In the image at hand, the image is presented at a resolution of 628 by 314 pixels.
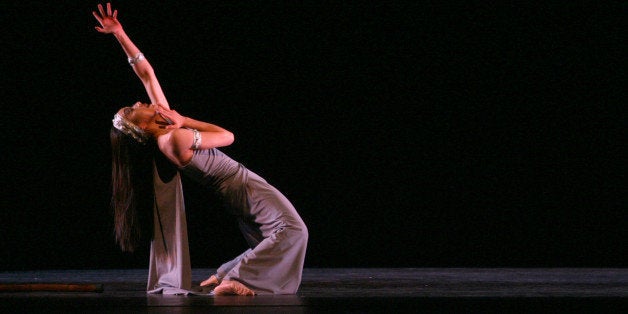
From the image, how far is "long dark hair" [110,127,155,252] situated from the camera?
3.32 meters

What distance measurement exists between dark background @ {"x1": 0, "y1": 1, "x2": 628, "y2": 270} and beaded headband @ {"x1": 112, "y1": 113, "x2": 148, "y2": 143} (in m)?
2.21

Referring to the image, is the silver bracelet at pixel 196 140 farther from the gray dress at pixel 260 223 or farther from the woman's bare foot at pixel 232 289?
the woman's bare foot at pixel 232 289

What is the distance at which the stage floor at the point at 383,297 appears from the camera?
255 centimetres

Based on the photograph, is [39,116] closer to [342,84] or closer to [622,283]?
[342,84]

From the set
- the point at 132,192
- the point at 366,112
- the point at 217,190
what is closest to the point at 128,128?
the point at 132,192

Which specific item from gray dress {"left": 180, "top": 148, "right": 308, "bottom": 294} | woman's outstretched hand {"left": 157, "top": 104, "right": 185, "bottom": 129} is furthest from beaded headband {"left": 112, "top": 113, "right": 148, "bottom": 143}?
gray dress {"left": 180, "top": 148, "right": 308, "bottom": 294}

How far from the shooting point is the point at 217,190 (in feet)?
11.2

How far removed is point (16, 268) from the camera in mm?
5609

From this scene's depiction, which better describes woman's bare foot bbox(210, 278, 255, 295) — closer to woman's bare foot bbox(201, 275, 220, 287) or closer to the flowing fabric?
the flowing fabric

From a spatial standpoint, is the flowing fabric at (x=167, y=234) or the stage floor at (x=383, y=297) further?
A: the flowing fabric at (x=167, y=234)

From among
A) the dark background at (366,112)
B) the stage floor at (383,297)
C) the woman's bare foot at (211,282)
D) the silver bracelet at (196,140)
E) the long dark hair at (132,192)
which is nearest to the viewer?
the stage floor at (383,297)

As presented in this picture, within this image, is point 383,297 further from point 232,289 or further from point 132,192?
point 132,192

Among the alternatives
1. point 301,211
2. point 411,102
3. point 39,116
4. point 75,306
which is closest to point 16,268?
point 39,116

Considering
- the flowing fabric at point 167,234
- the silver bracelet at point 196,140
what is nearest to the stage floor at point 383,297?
the flowing fabric at point 167,234
